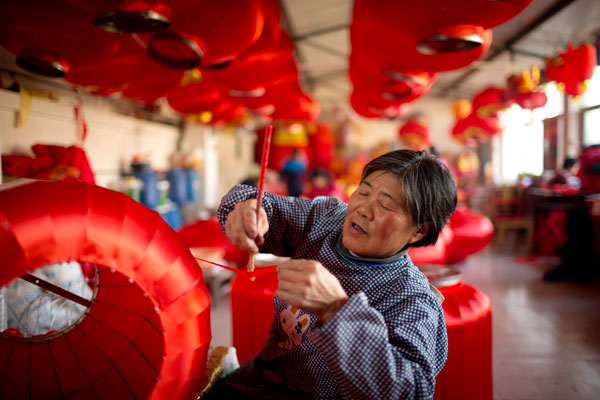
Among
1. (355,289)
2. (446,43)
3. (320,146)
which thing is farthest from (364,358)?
(320,146)

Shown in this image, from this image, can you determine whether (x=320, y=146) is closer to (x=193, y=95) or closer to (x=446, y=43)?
(x=193, y=95)

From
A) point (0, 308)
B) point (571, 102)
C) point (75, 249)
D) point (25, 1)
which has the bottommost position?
point (0, 308)

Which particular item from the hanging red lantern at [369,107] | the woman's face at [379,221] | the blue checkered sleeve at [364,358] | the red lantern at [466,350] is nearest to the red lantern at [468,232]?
the hanging red lantern at [369,107]

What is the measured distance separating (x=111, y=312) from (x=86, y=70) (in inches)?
65.9

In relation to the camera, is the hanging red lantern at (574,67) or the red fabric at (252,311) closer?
the red fabric at (252,311)

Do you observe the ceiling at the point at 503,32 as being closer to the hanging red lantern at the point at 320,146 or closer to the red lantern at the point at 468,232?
the hanging red lantern at the point at 320,146

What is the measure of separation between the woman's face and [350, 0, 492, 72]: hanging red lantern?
4.06ft

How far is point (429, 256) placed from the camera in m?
2.55

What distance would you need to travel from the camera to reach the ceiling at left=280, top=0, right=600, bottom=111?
16.1 feet

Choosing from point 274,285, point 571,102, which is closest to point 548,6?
point 571,102

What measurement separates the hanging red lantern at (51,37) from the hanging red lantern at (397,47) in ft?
4.49

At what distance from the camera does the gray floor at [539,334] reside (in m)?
2.06

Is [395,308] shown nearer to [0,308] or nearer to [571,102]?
[0,308]

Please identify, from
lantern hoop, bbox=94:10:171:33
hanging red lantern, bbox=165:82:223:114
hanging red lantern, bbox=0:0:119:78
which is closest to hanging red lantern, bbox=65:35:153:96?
hanging red lantern, bbox=0:0:119:78
